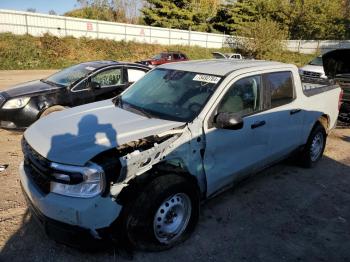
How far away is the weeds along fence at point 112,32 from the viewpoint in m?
26.0

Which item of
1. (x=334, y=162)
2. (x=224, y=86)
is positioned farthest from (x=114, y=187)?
(x=334, y=162)

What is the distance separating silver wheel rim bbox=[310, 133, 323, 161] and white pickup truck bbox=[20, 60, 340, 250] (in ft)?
2.96

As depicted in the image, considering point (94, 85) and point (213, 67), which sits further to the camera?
point (94, 85)

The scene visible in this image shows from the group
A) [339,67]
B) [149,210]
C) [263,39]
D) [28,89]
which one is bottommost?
[149,210]

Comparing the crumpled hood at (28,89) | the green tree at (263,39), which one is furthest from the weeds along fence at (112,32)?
the crumpled hood at (28,89)

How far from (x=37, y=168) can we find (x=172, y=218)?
1.37m

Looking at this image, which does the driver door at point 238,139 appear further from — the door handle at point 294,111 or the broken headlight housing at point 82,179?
the broken headlight housing at point 82,179

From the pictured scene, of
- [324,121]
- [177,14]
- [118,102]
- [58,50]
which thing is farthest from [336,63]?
[177,14]

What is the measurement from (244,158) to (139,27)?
31.5m

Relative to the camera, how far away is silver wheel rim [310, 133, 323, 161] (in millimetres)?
5462

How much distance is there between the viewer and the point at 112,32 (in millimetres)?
31438

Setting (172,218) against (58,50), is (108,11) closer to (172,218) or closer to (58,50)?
(58,50)

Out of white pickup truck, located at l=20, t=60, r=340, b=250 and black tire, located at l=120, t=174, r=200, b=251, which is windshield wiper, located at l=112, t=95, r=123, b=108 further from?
black tire, located at l=120, t=174, r=200, b=251

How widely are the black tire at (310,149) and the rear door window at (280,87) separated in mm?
992
